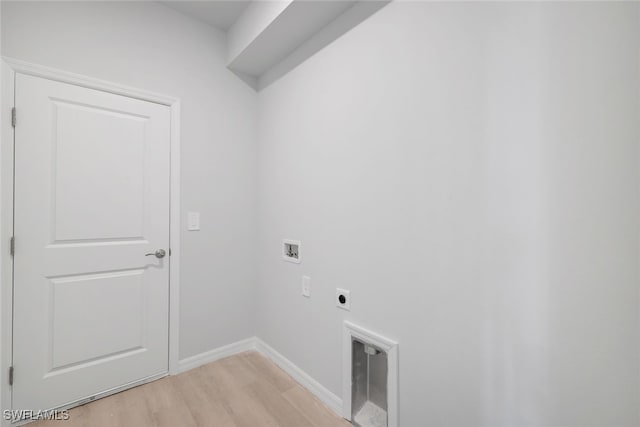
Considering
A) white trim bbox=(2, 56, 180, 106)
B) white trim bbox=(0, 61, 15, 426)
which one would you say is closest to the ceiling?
white trim bbox=(2, 56, 180, 106)

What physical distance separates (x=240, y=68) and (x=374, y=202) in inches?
69.1

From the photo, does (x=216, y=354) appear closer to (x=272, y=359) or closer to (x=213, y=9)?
(x=272, y=359)

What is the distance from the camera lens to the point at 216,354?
222 centimetres

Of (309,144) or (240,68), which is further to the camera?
(240,68)

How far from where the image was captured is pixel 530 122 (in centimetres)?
96

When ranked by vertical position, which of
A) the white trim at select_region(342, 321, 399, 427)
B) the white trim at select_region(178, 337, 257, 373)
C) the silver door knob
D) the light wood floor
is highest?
the silver door knob

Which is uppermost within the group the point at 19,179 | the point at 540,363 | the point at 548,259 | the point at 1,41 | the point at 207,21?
the point at 207,21

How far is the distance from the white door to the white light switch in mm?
151

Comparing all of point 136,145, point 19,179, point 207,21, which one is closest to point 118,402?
point 19,179

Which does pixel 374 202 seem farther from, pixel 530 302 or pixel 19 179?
pixel 19 179

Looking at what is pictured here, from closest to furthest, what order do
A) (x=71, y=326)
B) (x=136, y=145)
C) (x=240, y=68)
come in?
(x=71, y=326)
(x=136, y=145)
(x=240, y=68)

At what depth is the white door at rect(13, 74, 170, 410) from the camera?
1.55 meters

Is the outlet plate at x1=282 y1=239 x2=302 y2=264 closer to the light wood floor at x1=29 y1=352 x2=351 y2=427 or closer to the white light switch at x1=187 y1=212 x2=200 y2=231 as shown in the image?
the white light switch at x1=187 y1=212 x2=200 y2=231

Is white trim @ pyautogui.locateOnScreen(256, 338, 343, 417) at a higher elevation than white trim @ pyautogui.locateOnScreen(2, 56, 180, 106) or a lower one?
lower
